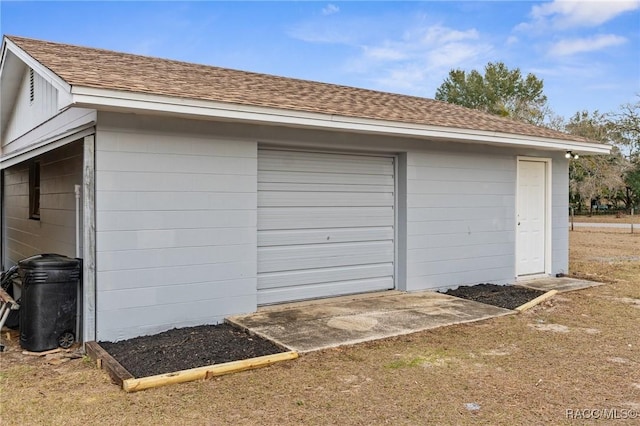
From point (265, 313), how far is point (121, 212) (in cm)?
A: 208

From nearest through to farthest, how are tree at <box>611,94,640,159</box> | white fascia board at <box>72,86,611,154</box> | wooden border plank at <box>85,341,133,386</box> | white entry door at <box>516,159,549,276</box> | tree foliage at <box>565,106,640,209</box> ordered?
wooden border plank at <box>85,341,133,386</box>
white fascia board at <box>72,86,611,154</box>
white entry door at <box>516,159,549,276</box>
tree at <box>611,94,640,159</box>
tree foliage at <box>565,106,640,209</box>

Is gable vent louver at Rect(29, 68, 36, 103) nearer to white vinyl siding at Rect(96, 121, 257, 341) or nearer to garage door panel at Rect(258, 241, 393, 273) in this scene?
white vinyl siding at Rect(96, 121, 257, 341)

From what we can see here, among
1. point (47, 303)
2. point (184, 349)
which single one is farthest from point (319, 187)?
point (47, 303)

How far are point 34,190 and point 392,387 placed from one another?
799 centimetres

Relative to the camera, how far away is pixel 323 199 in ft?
Result: 22.7

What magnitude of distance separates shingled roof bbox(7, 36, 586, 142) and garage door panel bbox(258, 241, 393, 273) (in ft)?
6.25

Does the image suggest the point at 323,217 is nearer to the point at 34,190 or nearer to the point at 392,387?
the point at 392,387

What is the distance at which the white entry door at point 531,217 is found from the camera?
29.2 ft

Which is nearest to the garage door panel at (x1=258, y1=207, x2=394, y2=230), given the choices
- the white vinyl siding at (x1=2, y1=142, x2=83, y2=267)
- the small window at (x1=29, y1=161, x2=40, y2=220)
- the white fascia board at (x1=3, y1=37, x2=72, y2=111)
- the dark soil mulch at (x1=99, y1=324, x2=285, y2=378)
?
the dark soil mulch at (x1=99, y1=324, x2=285, y2=378)

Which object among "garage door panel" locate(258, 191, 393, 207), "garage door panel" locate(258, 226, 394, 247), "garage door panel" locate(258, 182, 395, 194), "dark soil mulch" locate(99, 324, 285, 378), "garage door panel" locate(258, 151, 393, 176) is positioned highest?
"garage door panel" locate(258, 151, 393, 176)

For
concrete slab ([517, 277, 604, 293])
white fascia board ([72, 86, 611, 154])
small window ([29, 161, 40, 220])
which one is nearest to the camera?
white fascia board ([72, 86, 611, 154])

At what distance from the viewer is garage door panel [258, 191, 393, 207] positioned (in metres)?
6.42

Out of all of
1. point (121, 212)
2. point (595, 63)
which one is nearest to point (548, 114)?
point (595, 63)

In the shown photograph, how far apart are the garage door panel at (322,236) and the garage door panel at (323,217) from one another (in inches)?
2.5
